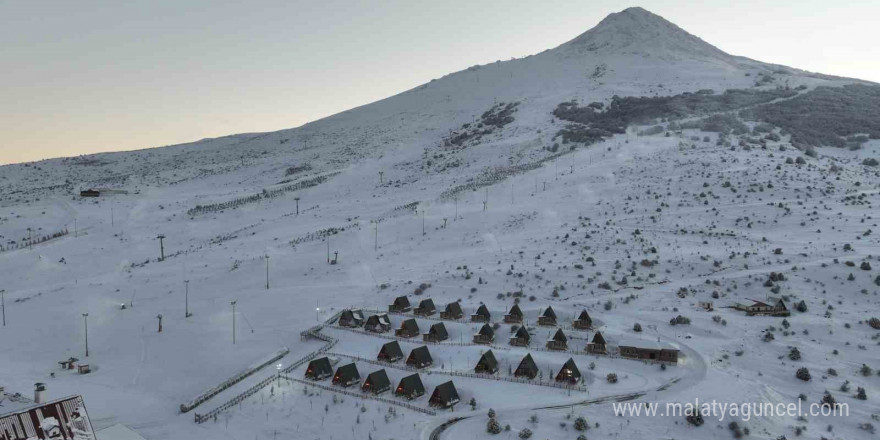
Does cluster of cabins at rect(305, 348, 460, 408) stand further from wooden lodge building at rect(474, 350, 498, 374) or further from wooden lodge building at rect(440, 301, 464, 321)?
wooden lodge building at rect(440, 301, 464, 321)

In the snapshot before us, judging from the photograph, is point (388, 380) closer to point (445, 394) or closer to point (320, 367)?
point (445, 394)

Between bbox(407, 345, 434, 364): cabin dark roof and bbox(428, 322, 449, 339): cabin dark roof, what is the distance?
2.93 m

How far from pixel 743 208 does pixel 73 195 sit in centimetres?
11771

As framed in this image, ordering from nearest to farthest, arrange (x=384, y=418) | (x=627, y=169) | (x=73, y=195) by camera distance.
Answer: (x=384, y=418)
(x=627, y=169)
(x=73, y=195)

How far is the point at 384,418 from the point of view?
3133cm

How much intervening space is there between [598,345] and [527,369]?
18.8ft

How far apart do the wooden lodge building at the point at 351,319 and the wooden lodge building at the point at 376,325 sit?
1056mm

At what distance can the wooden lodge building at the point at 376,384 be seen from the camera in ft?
113

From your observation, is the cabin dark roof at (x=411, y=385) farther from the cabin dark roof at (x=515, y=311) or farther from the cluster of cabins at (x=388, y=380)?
the cabin dark roof at (x=515, y=311)

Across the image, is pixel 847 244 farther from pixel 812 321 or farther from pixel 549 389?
pixel 549 389

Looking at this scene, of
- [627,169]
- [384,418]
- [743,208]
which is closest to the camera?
[384,418]

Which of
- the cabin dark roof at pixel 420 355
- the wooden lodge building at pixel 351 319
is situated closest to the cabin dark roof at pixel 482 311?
the cabin dark roof at pixel 420 355

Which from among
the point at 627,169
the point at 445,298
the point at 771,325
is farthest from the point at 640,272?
the point at 627,169

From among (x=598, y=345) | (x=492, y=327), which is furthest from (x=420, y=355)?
(x=598, y=345)
